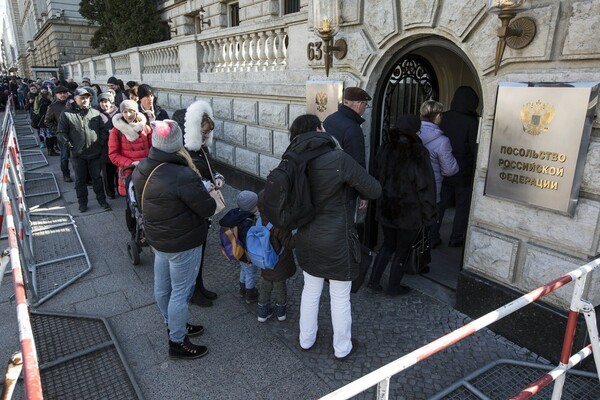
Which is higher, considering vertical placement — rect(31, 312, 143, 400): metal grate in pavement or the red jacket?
the red jacket

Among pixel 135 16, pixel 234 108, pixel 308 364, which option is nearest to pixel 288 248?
pixel 308 364

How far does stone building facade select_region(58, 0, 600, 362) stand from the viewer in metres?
2.98

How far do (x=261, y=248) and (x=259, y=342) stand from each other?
821 mm

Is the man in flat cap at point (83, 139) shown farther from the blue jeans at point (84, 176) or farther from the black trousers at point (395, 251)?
the black trousers at point (395, 251)

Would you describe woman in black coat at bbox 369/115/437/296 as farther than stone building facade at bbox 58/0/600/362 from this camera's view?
Yes

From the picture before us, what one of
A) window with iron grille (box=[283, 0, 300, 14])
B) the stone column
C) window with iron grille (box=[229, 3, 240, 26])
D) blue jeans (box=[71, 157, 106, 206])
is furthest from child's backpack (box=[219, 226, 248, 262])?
window with iron grille (box=[229, 3, 240, 26])

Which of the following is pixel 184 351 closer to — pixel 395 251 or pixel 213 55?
pixel 395 251

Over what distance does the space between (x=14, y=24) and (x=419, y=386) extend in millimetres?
75075

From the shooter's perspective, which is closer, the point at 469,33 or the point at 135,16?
the point at 469,33

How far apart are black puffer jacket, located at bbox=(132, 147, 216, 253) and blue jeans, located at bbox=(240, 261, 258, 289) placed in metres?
0.95

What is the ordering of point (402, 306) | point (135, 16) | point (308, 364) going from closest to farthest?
point (308, 364) < point (402, 306) < point (135, 16)

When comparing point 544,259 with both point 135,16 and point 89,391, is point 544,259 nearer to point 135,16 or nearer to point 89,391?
point 89,391

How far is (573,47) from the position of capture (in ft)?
9.43

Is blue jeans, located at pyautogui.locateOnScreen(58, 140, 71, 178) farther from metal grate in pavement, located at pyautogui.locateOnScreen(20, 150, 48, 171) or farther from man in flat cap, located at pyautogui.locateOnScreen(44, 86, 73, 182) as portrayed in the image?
metal grate in pavement, located at pyautogui.locateOnScreen(20, 150, 48, 171)
